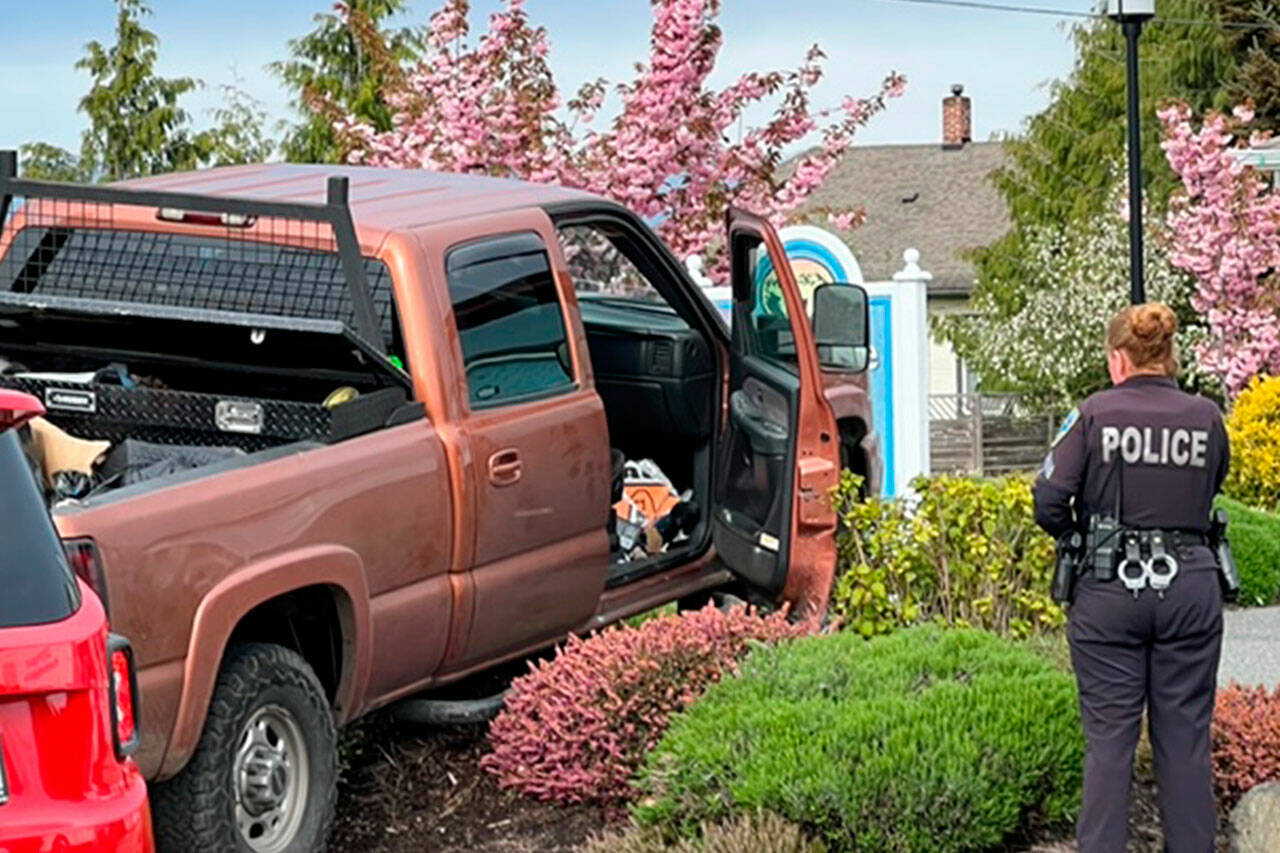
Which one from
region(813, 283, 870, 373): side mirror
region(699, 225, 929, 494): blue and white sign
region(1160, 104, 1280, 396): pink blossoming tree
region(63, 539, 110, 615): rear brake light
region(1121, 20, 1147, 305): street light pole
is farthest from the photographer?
region(1160, 104, 1280, 396): pink blossoming tree

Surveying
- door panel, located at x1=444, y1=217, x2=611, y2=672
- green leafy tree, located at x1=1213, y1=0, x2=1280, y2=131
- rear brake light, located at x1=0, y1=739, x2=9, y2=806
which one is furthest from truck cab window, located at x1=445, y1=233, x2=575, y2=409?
green leafy tree, located at x1=1213, y1=0, x2=1280, y2=131

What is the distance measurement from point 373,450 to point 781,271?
219cm

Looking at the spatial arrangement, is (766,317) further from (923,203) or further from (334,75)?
(923,203)

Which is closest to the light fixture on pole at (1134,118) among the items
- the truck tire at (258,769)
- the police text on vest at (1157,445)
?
the police text on vest at (1157,445)

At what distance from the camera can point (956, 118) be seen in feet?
190

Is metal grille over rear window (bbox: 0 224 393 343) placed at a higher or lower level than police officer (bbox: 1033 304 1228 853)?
higher

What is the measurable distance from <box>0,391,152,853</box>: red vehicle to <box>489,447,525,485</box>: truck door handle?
319 cm

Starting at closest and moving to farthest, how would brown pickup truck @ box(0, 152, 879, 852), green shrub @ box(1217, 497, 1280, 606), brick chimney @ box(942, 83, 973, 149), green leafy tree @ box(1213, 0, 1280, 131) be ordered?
1. brown pickup truck @ box(0, 152, 879, 852)
2. green shrub @ box(1217, 497, 1280, 606)
3. green leafy tree @ box(1213, 0, 1280, 131)
4. brick chimney @ box(942, 83, 973, 149)

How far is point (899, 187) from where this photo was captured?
5397 centimetres

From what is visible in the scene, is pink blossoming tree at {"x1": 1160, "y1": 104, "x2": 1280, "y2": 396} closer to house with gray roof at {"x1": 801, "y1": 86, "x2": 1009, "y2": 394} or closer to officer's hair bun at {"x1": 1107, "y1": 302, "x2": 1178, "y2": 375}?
house with gray roof at {"x1": 801, "y1": 86, "x2": 1009, "y2": 394}

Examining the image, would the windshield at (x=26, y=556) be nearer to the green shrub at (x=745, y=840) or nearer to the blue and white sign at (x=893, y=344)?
the green shrub at (x=745, y=840)

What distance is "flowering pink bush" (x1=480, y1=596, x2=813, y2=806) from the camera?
7.21 metres

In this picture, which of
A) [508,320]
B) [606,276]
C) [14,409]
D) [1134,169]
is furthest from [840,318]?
[1134,169]

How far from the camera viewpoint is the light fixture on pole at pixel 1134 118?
1706 centimetres
